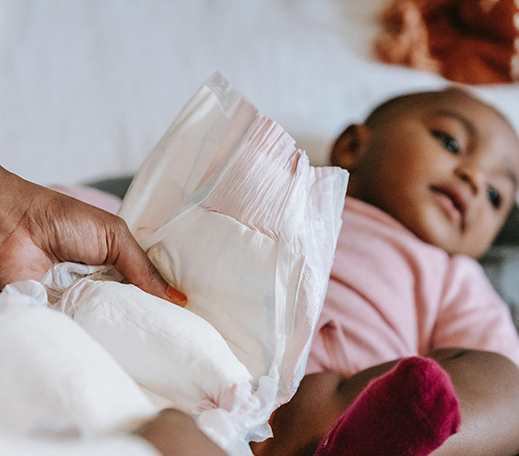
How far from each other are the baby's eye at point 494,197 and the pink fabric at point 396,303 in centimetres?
14

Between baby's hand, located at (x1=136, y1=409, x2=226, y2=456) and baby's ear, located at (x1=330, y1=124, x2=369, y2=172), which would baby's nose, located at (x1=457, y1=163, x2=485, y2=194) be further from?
baby's hand, located at (x1=136, y1=409, x2=226, y2=456)

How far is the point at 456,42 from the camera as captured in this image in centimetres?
136

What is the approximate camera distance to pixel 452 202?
99cm

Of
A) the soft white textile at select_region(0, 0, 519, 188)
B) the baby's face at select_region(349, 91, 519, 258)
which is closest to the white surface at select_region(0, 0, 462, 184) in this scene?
the soft white textile at select_region(0, 0, 519, 188)

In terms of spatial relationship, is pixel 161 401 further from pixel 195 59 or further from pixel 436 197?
pixel 195 59

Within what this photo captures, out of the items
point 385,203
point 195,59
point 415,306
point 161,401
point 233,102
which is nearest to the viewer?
point 161,401

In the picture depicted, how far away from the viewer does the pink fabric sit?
0.79 meters

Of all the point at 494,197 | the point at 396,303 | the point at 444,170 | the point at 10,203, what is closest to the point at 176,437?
the point at 10,203

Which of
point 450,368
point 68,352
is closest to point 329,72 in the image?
point 450,368

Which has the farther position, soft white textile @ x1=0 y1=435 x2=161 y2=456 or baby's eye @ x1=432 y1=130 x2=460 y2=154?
baby's eye @ x1=432 y1=130 x2=460 y2=154

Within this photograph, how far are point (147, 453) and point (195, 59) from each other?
106cm

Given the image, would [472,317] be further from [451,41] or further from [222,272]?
[451,41]

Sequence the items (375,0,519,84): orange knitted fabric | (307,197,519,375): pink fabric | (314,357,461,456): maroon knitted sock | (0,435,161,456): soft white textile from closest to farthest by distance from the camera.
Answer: (0,435,161,456): soft white textile < (314,357,461,456): maroon knitted sock < (307,197,519,375): pink fabric < (375,0,519,84): orange knitted fabric

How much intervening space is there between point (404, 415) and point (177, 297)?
0.90ft
